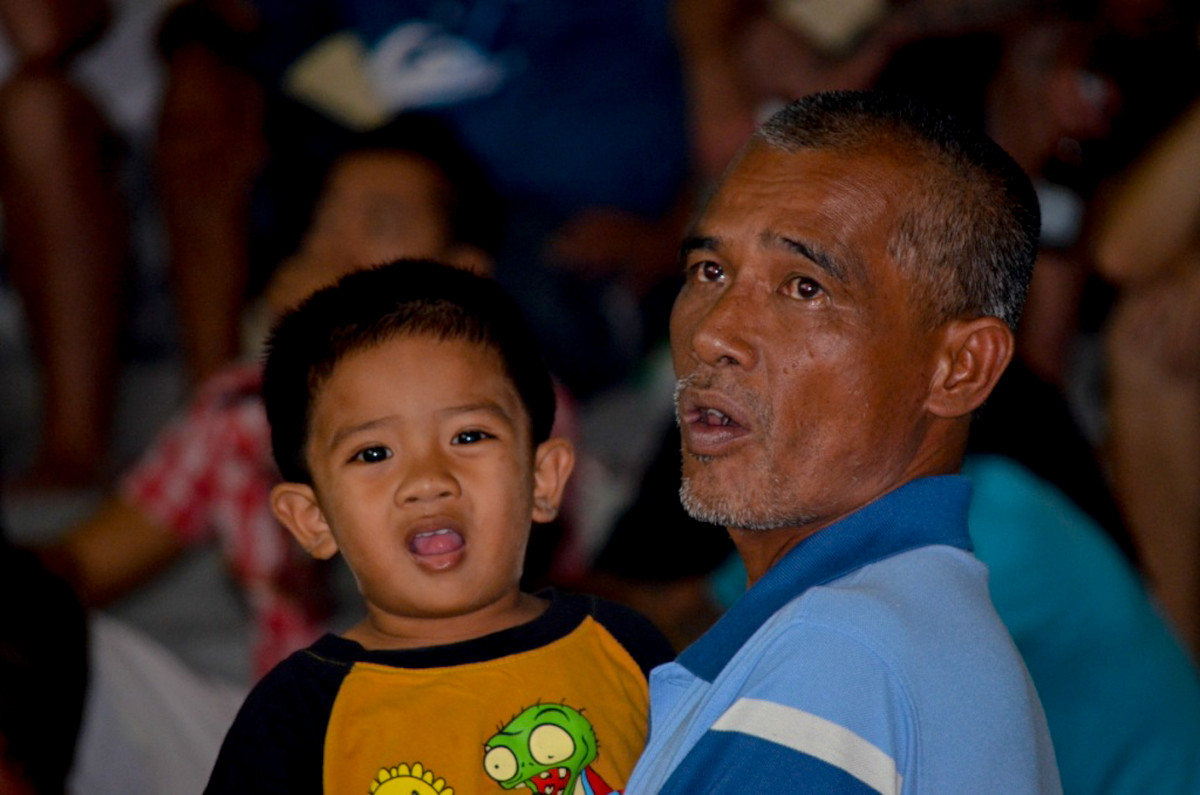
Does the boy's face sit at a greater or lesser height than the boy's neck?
greater

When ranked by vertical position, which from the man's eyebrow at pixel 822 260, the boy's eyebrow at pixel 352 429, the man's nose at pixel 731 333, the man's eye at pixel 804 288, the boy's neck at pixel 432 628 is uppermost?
the man's eyebrow at pixel 822 260

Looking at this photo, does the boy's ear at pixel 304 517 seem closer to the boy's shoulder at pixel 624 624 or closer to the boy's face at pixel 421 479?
the boy's face at pixel 421 479

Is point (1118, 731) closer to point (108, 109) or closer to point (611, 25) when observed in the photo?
point (611, 25)

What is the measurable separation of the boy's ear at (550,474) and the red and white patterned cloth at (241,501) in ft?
4.14

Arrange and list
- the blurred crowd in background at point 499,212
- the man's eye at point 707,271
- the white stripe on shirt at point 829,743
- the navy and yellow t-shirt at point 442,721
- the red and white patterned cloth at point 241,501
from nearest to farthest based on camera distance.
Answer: the white stripe on shirt at point 829,743, the navy and yellow t-shirt at point 442,721, the man's eye at point 707,271, the red and white patterned cloth at point 241,501, the blurred crowd in background at point 499,212

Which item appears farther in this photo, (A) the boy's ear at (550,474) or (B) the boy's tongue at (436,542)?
(A) the boy's ear at (550,474)

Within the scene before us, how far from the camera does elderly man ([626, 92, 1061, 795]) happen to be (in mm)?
1201

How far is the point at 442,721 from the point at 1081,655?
0.95 metres

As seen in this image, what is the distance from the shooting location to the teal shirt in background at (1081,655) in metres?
1.89

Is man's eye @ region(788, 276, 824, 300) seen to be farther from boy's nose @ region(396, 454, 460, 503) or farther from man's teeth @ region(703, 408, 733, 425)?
boy's nose @ region(396, 454, 460, 503)

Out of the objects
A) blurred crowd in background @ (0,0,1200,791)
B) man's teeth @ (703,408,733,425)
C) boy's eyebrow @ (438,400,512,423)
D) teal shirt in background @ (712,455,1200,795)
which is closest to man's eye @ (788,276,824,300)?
man's teeth @ (703,408,733,425)

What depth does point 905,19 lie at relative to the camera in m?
3.70

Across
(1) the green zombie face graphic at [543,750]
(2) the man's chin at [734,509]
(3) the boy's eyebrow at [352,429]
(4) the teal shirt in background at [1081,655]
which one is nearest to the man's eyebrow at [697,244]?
(2) the man's chin at [734,509]

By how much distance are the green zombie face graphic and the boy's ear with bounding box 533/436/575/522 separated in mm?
260
